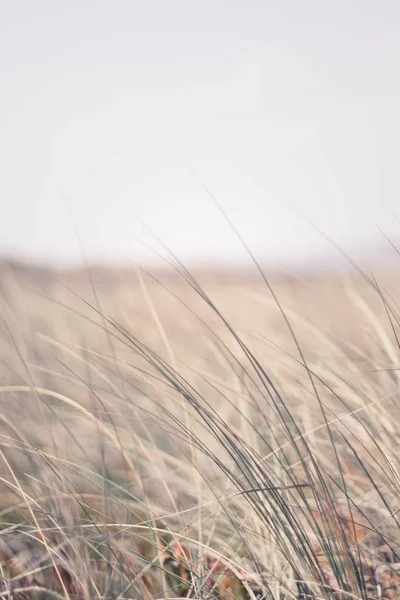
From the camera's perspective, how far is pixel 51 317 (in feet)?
5.65

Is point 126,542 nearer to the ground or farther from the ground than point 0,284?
nearer to the ground

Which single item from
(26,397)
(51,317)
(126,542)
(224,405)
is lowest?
(126,542)

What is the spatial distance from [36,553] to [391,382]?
848mm

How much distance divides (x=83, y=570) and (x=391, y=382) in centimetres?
92

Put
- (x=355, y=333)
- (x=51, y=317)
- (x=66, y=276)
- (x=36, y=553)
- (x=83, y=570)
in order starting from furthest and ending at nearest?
1. (x=355, y=333)
2. (x=51, y=317)
3. (x=66, y=276)
4. (x=36, y=553)
5. (x=83, y=570)

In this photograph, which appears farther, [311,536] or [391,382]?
[391,382]

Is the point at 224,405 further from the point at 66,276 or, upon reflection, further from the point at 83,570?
the point at 83,570

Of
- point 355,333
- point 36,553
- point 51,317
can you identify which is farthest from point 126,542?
point 355,333

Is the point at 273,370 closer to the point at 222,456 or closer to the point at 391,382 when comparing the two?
the point at 222,456

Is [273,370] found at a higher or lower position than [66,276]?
lower

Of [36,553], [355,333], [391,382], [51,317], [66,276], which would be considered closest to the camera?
[36,553]

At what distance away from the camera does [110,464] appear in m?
1.46

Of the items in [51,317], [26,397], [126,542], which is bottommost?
[126,542]

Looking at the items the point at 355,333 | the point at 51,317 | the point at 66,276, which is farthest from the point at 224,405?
the point at 355,333
